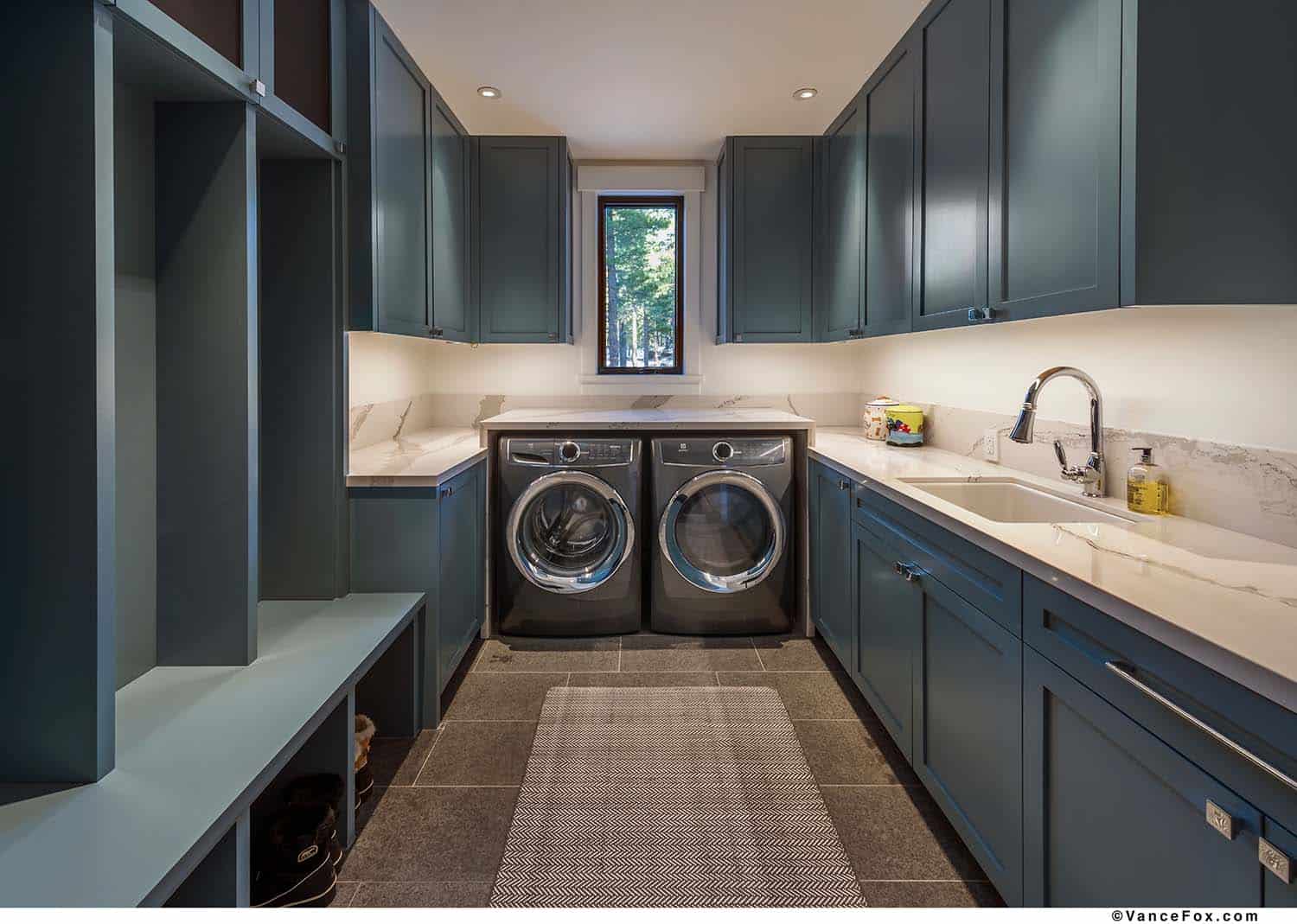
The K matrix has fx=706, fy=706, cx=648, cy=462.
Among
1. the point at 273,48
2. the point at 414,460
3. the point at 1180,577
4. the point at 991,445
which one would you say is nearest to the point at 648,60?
the point at 273,48

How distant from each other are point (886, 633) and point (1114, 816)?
42.9 inches

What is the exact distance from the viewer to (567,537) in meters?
3.24

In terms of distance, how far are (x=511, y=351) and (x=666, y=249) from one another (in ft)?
3.52

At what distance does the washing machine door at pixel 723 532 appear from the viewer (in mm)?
3193

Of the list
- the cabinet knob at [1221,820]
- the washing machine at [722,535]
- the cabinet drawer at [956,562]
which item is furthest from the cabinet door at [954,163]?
the cabinet knob at [1221,820]

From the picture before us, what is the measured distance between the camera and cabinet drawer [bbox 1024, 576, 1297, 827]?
0.81 meters

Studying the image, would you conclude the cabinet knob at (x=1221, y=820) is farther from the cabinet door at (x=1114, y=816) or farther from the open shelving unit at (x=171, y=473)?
the open shelving unit at (x=171, y=473)

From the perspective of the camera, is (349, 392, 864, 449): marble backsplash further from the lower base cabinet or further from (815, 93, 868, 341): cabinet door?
the lower base cabinet

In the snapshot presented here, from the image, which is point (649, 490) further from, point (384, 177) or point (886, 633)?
point (384, 177)

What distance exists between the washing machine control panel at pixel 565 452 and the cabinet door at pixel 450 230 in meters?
0.60

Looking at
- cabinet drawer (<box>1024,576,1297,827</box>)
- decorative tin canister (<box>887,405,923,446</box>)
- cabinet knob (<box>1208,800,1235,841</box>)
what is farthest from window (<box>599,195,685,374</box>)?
cabinet knob (<box>1208,800,1235,841</box>)

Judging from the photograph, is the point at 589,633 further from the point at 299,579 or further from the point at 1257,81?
the point at 1257,81
